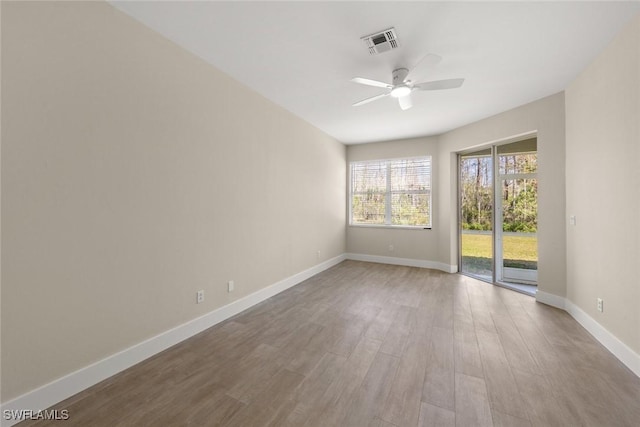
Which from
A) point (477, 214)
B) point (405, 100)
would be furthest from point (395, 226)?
point (405, 100)

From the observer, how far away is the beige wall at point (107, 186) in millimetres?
1454

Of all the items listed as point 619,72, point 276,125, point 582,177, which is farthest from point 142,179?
point 582,177

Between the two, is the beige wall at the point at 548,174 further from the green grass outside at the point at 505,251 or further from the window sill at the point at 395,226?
the window sill at the point at 395,226

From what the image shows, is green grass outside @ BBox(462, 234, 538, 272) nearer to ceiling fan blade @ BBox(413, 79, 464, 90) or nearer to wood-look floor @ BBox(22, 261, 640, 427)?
wood-look floor @ BBox(22, 261, 640, 427)

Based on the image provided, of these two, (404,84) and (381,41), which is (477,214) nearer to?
(404,84)

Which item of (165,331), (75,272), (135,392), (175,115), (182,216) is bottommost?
(135,392)

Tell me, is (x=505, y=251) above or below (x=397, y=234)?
below

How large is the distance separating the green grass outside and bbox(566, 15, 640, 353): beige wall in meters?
0.77

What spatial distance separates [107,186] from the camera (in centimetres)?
182

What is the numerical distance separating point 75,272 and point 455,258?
5.44 m

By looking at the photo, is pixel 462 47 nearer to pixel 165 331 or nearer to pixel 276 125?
pixel 276 125

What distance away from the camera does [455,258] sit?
4840 mm

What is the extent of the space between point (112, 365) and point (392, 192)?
5254 millimetres

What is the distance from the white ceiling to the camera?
1.84 m
